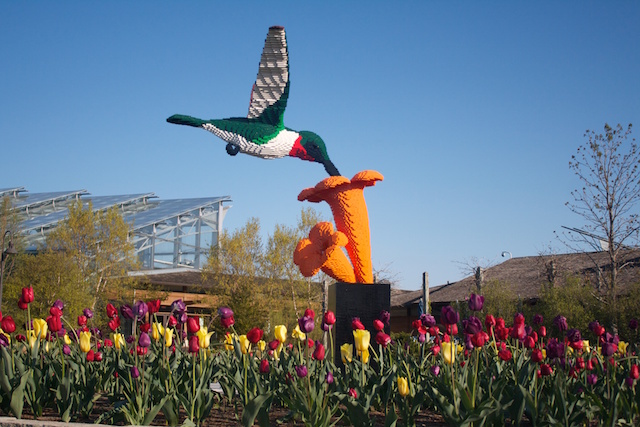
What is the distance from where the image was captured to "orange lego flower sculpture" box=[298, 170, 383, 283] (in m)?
10.1

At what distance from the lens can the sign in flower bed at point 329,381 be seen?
15.5ft

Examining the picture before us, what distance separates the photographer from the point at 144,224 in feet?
128

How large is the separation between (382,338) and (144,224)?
35.4 metres

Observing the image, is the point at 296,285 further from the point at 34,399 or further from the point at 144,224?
the point at 34,399

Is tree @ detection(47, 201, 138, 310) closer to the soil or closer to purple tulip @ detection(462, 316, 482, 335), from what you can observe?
the soil

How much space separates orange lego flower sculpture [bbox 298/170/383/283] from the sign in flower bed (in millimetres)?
3515

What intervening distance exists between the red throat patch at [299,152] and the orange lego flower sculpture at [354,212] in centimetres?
172

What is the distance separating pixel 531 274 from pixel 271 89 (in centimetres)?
2182

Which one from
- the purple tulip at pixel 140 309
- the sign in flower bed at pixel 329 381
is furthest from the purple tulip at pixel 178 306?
the purple tulip at pixel 140 309

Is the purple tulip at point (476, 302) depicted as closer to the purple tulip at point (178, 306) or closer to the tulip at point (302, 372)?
the tulip at point (302, 372)

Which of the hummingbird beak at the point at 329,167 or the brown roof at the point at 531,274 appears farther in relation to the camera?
the brown roof at the point at 531,274

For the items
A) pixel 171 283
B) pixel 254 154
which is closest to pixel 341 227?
pixel 254 154

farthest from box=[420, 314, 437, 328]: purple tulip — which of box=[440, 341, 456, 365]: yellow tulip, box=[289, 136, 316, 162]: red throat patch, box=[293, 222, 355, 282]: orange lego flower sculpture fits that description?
box=[289, 136, 316, 162]: red throat patch

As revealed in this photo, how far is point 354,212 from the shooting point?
402 inches
